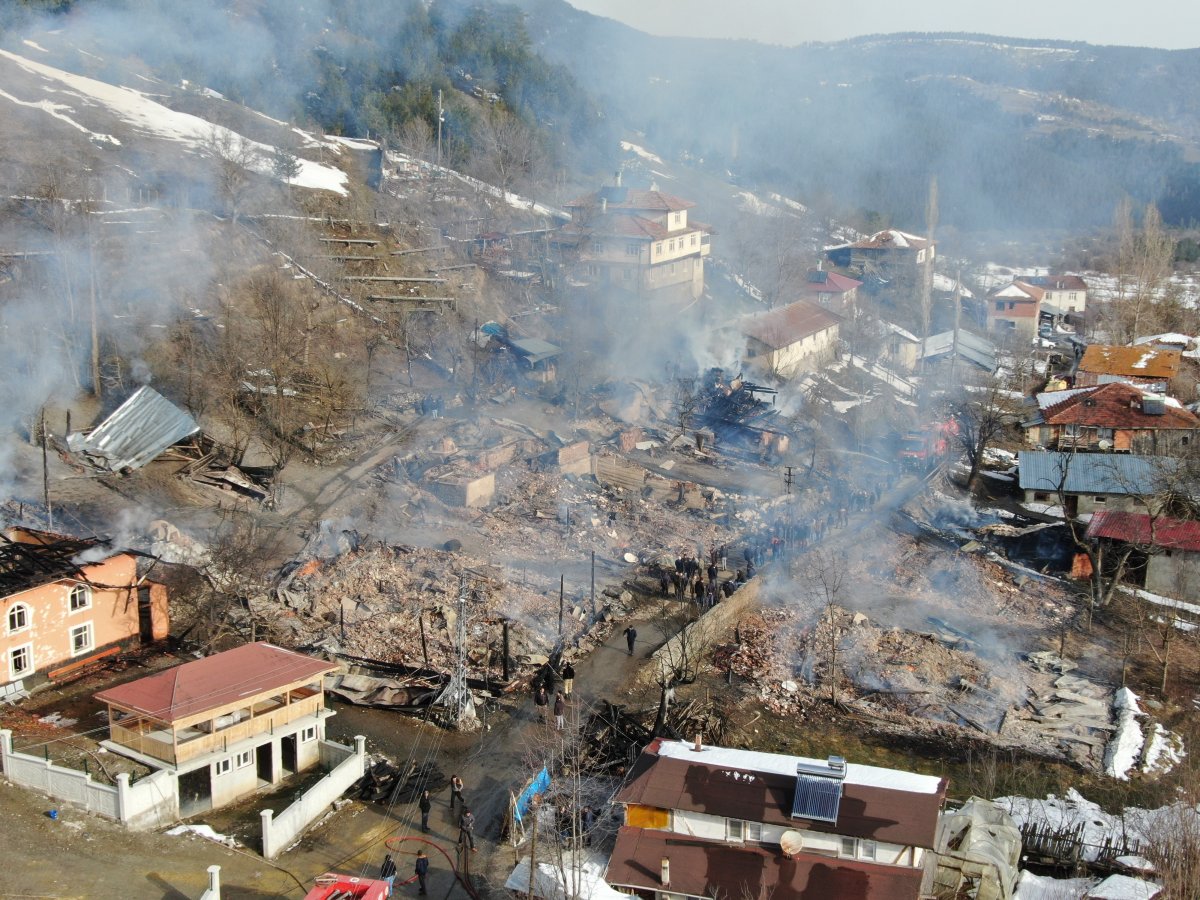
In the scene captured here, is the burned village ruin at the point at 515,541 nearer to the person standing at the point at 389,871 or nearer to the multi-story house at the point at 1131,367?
the person standing at the point at 389,871

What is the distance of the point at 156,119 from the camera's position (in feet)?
90.3

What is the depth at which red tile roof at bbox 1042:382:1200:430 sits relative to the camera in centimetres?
2183

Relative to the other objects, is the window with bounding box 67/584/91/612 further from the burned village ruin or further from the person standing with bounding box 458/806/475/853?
the person standing with bounding box 458/806/475/853

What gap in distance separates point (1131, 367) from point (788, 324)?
8275mm

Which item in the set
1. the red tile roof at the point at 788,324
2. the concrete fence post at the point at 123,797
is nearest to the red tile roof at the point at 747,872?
the concrete fence post at the point at 123,797

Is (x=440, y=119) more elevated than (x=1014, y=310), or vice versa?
(x=440, y=119)

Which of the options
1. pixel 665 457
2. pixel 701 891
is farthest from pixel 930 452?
pixel 701 891

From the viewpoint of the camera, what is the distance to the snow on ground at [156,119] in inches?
1054

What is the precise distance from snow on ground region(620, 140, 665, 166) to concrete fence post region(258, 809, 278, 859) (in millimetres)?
39551

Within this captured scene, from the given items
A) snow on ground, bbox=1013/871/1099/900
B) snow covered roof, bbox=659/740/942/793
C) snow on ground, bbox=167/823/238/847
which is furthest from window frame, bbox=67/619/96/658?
snow on ground, bbox=1013/871/1099/900

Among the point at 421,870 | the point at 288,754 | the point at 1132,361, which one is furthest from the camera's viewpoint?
the point at 1132,361

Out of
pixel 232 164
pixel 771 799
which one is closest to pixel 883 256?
pixel 232 164

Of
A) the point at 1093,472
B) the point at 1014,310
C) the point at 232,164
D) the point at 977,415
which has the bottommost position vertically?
the point at 1093,472

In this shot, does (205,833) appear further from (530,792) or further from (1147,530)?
(1147,530)
